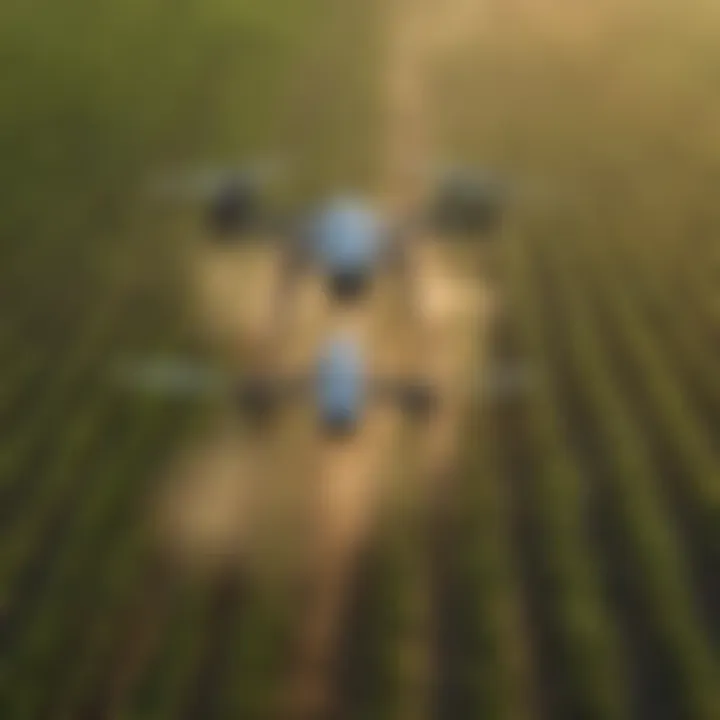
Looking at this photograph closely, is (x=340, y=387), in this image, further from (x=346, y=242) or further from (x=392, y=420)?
(x=346, y=242)

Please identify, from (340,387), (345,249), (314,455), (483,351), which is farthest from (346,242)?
(314,455)

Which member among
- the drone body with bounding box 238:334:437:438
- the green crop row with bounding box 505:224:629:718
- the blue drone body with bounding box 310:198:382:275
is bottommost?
the green crop row with bounding box 505:224:629:718

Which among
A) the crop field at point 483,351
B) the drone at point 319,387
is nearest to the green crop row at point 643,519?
the crop field at point 483,351

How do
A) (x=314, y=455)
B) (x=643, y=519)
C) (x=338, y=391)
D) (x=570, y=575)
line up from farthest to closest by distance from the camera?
(x=314, y=455) < (x=643, y=519) < (x=338, y=391) < (x=570, y=575)

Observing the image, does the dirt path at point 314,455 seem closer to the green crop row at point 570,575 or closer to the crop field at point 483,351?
the crop field at point 483,351

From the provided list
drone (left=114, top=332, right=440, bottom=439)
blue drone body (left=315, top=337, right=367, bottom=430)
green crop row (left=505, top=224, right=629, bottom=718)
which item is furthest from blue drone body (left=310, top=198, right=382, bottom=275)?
green crop row (left=505, top=224, right=629, bottom=718)

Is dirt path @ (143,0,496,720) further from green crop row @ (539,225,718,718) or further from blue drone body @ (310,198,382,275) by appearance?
green crop row @ (539,225,718,718)
